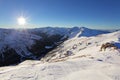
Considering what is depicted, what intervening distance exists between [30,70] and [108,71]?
9.99m

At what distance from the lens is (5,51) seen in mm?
148125

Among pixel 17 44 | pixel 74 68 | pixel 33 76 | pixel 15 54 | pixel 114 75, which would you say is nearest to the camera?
pixel 114 75

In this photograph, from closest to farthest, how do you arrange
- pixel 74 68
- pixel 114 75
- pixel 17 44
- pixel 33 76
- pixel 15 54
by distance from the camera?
pixel 114 75
pixel 33 76
pixel 74 68
pixel 15 54
pixel 17 44

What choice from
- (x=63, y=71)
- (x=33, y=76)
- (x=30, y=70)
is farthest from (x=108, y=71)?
(x=30, y=70)

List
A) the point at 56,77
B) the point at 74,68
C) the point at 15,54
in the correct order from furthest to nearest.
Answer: the point at 15,54, the point at 74,68, the point at 56,77

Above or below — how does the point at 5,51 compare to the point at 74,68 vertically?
below

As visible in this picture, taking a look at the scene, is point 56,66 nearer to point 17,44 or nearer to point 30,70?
point 30,70

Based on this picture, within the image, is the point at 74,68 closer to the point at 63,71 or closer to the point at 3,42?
the point at 63,71

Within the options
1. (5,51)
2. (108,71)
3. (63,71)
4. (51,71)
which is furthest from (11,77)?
(5,51)

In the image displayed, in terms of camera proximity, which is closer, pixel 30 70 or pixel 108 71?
pixel 108 71

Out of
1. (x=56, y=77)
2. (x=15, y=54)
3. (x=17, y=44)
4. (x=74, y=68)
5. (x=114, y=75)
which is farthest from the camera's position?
(x=17, y=44)

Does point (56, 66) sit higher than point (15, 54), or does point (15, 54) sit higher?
point (56, 66)

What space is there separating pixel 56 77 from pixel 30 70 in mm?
5071

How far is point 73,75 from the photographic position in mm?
16859
